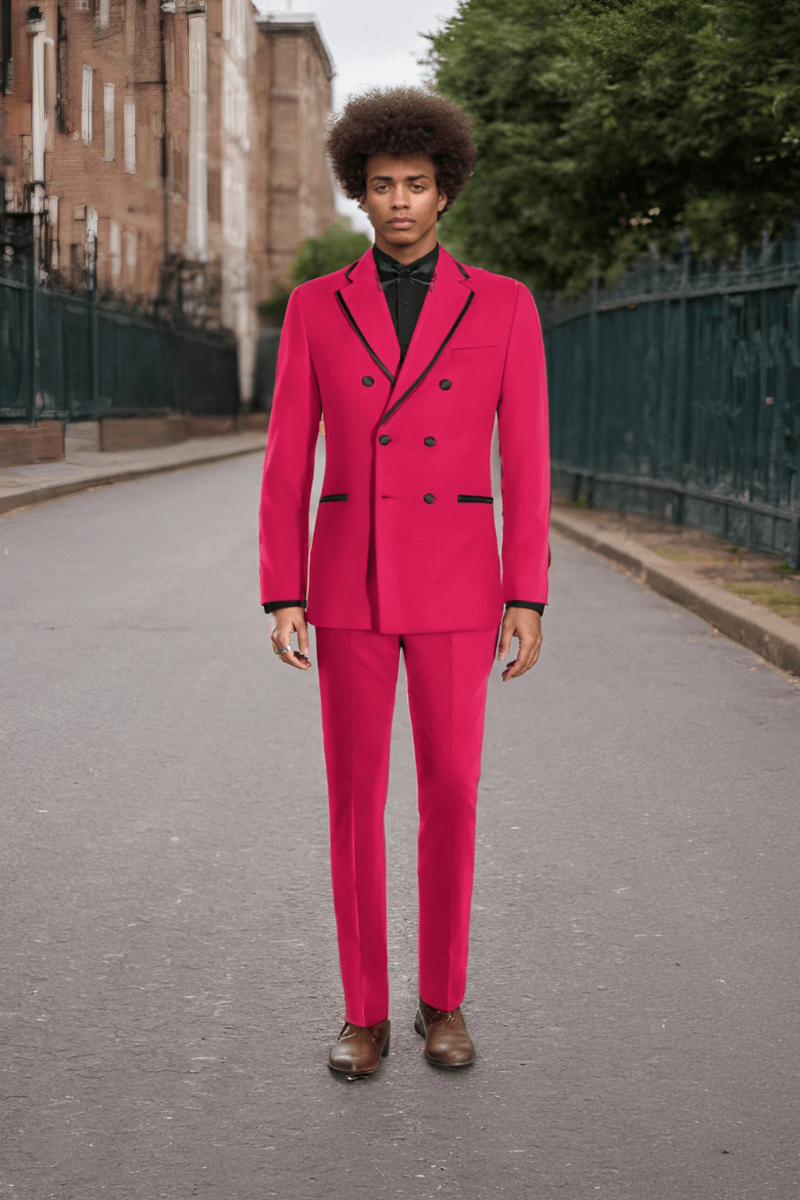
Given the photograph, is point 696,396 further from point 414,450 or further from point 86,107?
point 414,450

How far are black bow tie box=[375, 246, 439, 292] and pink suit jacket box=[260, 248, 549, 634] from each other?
0.02 meters

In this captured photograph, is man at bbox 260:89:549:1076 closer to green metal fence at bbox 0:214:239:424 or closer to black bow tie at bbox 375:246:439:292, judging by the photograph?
black bow tie at bbox 375:246:439:292

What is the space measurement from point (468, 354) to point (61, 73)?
297cm

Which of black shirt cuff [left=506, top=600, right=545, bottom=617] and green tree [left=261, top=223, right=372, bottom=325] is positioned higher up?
green tree [left=261, top=223, right=372, bottom=325]

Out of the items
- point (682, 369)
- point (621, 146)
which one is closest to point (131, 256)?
point (621, 146)

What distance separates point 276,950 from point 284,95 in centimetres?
6815

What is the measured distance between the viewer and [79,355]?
1025 inches

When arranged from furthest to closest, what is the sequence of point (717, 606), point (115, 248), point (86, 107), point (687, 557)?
point (115, 248) < point (687, 557) < point (717, 606) < point (86, 107)

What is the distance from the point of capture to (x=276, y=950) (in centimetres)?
398

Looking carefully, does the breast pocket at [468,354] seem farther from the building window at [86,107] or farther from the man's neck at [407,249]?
the building window at [86,107]

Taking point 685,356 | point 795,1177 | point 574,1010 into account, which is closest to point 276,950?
point 574,1010

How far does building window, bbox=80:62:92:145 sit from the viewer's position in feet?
14.7

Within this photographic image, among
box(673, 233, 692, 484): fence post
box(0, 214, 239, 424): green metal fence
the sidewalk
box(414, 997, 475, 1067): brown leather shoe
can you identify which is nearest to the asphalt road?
box(414, 997, 475, 1067): brown leather shoe

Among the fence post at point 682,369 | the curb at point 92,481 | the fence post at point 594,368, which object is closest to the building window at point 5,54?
the curb at point 92,481
